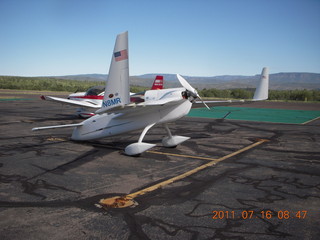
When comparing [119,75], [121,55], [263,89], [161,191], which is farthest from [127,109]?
[263,89]

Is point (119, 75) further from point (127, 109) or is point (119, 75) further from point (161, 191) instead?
point (161, 191)

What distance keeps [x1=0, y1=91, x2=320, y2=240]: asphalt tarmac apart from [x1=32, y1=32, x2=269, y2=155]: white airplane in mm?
594

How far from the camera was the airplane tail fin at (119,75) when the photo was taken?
31.3 feet

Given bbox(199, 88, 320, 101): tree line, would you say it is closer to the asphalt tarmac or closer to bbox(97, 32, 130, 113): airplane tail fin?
the asphalt tarmac

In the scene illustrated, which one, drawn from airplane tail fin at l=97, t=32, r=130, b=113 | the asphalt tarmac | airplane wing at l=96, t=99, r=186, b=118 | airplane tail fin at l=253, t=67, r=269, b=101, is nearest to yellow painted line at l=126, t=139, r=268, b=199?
the asphalt tarmac

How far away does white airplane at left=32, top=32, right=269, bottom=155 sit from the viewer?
9719 mm

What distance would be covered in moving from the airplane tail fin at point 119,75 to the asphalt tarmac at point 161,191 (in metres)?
2.16

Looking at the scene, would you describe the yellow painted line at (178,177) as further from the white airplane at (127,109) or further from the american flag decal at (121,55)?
the american flag decal at (121,55)

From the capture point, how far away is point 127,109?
32.0 ft
